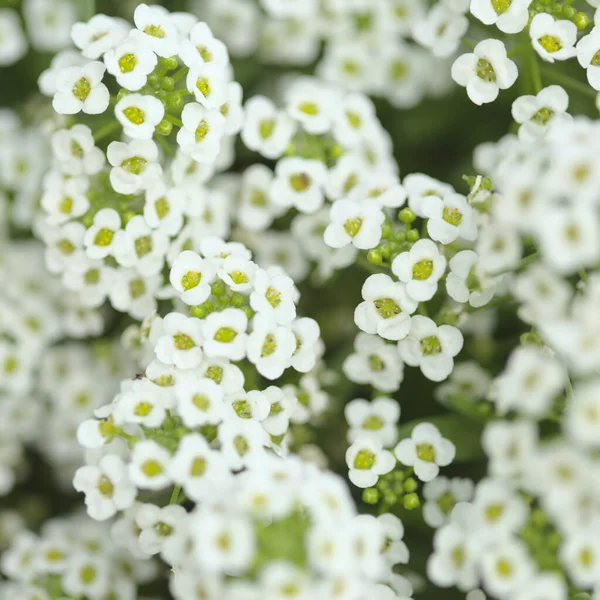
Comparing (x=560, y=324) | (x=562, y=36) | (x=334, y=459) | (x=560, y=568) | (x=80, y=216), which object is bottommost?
(x=334, y=459)

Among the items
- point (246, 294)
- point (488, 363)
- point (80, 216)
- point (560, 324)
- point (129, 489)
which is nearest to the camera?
point (560, 324)

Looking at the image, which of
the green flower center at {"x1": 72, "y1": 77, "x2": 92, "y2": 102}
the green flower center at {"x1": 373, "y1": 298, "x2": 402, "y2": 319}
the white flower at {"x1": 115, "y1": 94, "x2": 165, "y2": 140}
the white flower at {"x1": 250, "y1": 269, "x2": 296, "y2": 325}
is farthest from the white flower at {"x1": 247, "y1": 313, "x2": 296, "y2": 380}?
the green flower center at {"x1": 72, "y1": 77, "x2": 92, "y2": 102}

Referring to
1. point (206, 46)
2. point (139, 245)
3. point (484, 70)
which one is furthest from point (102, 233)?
point (484, 70)

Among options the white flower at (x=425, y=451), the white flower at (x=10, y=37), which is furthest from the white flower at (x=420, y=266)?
the white flower at (x=10, y=37)

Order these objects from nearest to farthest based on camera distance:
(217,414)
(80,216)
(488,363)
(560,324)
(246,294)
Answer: (560,324), (217,414), (246,294), (80,216), (488,363)

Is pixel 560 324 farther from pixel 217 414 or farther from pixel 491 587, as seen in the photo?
pixel 217 414

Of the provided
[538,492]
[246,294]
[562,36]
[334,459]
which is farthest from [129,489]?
[562,36]

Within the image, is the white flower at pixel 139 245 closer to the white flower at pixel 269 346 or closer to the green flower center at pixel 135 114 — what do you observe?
the green flower center at pixel 135 114
